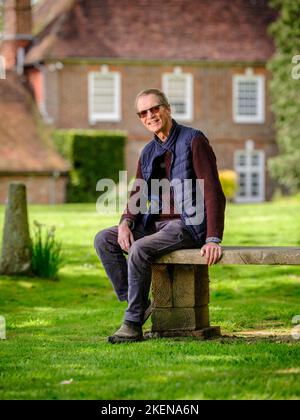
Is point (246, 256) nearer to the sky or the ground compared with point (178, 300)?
nearer to the sky

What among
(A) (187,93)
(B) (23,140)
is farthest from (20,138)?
(A) (187,93)

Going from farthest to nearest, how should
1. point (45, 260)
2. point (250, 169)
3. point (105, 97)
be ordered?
point (250, 169)
point (105, 97)
point (45, 260)

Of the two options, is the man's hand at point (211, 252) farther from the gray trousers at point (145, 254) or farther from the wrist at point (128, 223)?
the wrist at point (128, 223)

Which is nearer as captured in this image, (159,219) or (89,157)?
(159,219)

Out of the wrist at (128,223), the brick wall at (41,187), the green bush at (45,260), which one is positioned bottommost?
the brick wall at (41,187)

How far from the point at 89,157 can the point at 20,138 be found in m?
2.51

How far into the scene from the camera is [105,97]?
41.2 meters

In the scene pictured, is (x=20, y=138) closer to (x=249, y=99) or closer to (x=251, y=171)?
(x=251, y=171)

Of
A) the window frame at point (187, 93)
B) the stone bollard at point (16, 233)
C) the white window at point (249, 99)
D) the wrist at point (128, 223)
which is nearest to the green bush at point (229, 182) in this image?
the window frame at point (187, 93)

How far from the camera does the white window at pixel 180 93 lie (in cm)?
4178

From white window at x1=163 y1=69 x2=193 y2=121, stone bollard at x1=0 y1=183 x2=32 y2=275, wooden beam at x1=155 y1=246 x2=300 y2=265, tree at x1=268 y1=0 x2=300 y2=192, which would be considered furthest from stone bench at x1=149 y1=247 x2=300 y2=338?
white window at x1=163 y1=69 x2=193 y2=121

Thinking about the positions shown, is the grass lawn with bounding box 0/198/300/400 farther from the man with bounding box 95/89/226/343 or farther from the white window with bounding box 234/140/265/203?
the white window with bounding box 234/140/265/203

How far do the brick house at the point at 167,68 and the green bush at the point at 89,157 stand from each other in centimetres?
157

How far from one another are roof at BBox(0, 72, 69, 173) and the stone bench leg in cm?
2834
